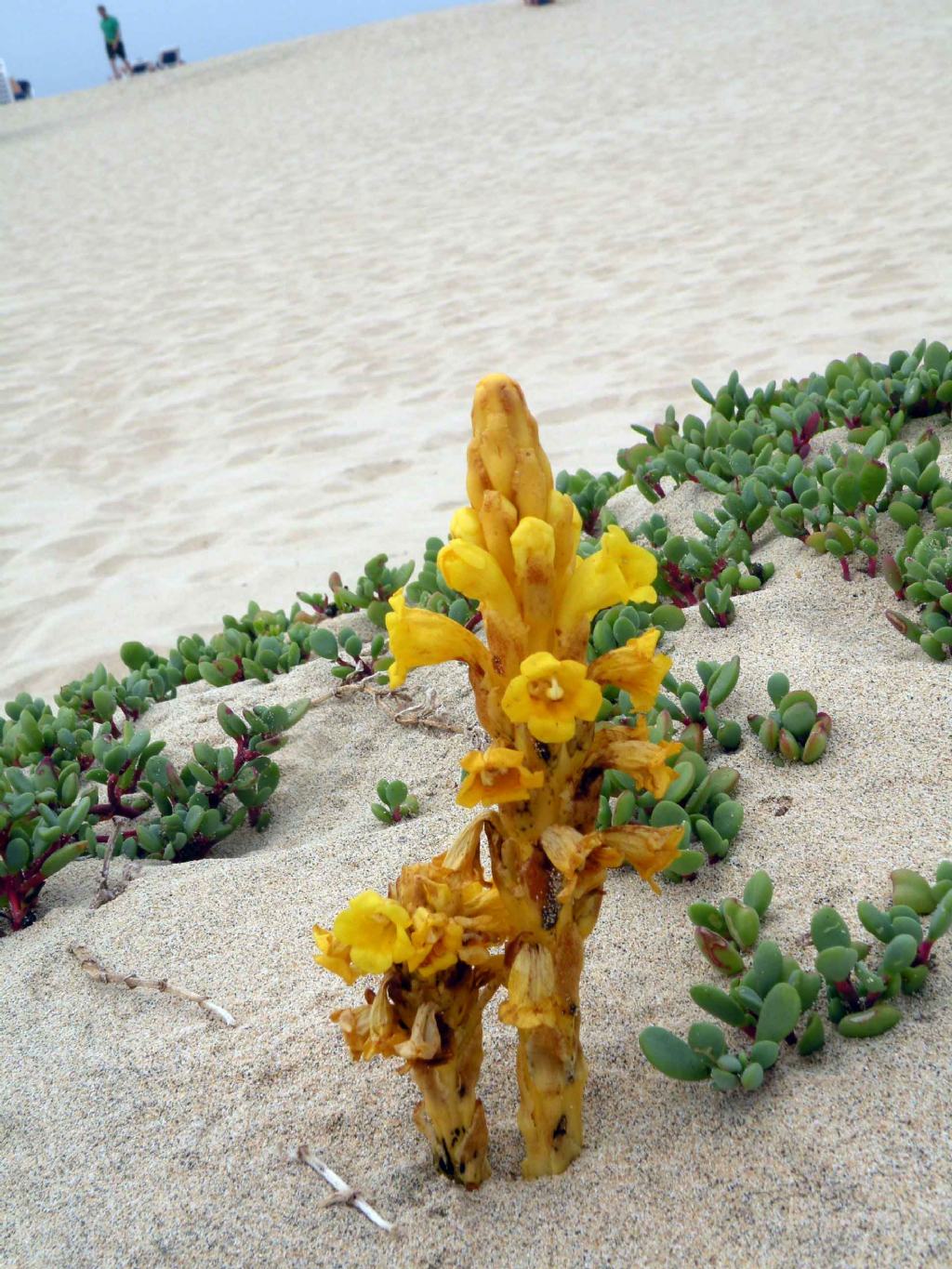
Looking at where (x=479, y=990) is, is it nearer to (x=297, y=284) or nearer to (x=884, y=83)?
(x=297, y=284)

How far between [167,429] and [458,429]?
84.1 inches

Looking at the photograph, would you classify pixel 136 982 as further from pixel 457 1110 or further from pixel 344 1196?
pixel 457 1110

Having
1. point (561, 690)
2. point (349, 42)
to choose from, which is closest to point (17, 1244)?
point (561, 690)

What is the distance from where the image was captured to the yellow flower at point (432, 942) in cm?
137

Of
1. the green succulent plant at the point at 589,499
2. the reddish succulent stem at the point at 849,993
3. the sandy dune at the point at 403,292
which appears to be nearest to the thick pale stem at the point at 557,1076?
the reddish succulent stem at the point at 849,993

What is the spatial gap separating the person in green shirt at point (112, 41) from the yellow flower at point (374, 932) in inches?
1341

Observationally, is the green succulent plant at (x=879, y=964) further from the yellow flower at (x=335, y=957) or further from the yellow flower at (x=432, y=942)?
the yellow flower at (x=335, y=957)

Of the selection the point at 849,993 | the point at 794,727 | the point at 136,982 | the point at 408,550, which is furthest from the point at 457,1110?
the point at 408,550

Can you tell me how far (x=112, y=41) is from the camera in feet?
106

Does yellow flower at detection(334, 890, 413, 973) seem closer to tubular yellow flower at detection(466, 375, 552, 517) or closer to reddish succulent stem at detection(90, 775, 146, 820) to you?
tubular yellow flower at detection(466, 375, 552, 517)

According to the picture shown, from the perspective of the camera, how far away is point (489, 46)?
85.4ft

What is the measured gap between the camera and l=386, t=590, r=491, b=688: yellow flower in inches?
53.7

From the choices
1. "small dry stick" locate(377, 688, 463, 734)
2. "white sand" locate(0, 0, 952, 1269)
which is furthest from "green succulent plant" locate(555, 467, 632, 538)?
"small dry stick" locate(377, 688, 463, 734)

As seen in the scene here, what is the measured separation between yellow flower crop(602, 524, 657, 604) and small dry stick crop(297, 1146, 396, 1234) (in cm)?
94
